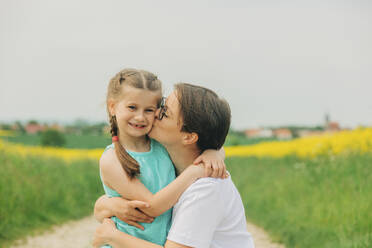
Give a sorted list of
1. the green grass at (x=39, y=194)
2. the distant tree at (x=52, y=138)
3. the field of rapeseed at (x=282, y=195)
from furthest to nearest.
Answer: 1. the distant tree at (x=52, y=138)
2. the green grass at (x=39, y=194)
3. the field of rapeseed at (x=282, y=195)

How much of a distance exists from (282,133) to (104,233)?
1932 centimetres

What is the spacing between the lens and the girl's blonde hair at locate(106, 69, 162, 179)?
2277 millimetres

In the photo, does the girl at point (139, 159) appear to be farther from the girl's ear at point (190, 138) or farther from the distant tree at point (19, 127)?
the distant tree at point (19, 127)

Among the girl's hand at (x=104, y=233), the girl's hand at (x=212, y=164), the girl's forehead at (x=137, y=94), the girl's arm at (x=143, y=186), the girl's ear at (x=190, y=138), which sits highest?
the girl's forehead at (x=137, y=94)

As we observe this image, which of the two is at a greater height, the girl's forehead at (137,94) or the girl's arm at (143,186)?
the girl's forehead at (137,94)

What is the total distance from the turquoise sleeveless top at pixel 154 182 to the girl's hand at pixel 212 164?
0.79ft

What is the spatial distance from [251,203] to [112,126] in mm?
5890

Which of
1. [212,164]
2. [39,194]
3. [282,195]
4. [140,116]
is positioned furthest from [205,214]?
[39,194]

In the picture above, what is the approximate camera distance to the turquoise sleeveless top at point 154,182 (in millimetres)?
2320

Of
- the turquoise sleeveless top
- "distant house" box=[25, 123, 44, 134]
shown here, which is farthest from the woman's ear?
"distant house" box=[25, 123, 44, 134]

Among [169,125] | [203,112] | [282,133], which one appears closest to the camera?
[203,112]

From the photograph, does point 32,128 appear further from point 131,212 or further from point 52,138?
point 131,212

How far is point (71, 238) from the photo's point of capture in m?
6.16

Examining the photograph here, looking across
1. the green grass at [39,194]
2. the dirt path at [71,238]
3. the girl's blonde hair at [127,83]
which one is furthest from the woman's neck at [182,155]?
the green grass at [39,194]
